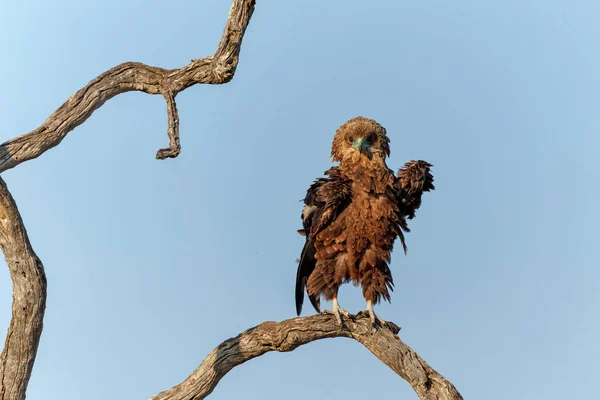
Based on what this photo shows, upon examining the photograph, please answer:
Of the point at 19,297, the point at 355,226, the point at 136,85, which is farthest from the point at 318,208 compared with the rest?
the point at 19,297

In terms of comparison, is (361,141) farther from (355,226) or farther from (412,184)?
(355,226)

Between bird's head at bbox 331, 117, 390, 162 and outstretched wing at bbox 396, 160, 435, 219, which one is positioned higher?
bird's head at bbox 331, 117, 390, 162

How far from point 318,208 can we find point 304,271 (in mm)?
635

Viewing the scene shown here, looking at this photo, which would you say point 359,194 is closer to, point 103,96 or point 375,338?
point 375,338

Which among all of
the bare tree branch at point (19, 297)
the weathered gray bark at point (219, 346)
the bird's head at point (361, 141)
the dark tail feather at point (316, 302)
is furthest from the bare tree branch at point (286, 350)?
the bird's head at point (361, 141)

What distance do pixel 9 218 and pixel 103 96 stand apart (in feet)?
3.39

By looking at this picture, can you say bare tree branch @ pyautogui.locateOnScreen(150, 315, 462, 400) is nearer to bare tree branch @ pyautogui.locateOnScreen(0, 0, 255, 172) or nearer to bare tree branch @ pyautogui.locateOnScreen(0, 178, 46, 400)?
bare tree branch @ pyautogui.locateOnScreen(0, 178, 46, 400)

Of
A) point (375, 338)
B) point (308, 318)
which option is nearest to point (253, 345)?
point (308, 318)

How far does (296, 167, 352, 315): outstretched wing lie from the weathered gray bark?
66 cm

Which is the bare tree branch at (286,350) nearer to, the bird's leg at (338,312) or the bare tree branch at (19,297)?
the bird's leg at (338,312)

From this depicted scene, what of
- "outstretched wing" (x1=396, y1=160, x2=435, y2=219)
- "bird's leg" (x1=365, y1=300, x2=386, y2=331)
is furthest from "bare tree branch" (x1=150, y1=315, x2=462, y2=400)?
"outstretched wing" (x1=396, y1=160, x2=435, y2=219)

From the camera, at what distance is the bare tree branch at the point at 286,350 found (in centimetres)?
536

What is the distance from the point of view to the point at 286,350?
217 inches

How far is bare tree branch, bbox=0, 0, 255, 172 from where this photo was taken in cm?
530
